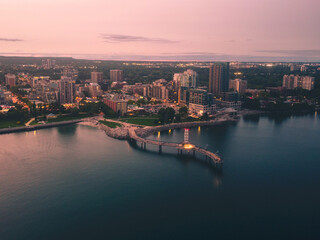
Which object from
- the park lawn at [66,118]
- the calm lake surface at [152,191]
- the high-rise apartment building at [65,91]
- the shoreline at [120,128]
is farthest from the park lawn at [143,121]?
the high-rise apartment building at [65,91]

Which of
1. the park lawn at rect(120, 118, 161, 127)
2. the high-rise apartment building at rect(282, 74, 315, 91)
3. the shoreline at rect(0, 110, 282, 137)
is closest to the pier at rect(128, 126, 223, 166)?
the shoreline at rect(0, 110, 282, 137)

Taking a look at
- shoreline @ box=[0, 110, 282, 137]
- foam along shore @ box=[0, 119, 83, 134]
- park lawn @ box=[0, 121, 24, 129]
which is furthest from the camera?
park lawn @ box=[0, 121, 24, 129]

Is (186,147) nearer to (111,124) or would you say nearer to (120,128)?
(120,128)

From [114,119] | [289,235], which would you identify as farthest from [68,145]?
[289,235]

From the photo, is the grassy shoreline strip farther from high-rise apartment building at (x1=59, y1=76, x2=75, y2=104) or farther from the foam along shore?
high-rise apartment building at (x1=59, y1=76, x2=75, y2=104)

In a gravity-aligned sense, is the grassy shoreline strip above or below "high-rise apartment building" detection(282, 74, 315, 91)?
below

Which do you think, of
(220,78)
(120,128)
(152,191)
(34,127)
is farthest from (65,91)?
(152,191)

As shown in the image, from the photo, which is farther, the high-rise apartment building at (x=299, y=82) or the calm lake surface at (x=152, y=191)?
the high-rise apartment building at (x=299, y=82)

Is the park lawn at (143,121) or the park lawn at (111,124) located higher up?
the park lawn at (143,121)

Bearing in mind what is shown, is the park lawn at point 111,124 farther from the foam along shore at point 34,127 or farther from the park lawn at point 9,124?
the park lawn at point 9,124

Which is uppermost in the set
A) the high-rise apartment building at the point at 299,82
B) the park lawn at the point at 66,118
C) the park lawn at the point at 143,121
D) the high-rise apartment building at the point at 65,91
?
the high-rise apartment building at the point at 299,82
